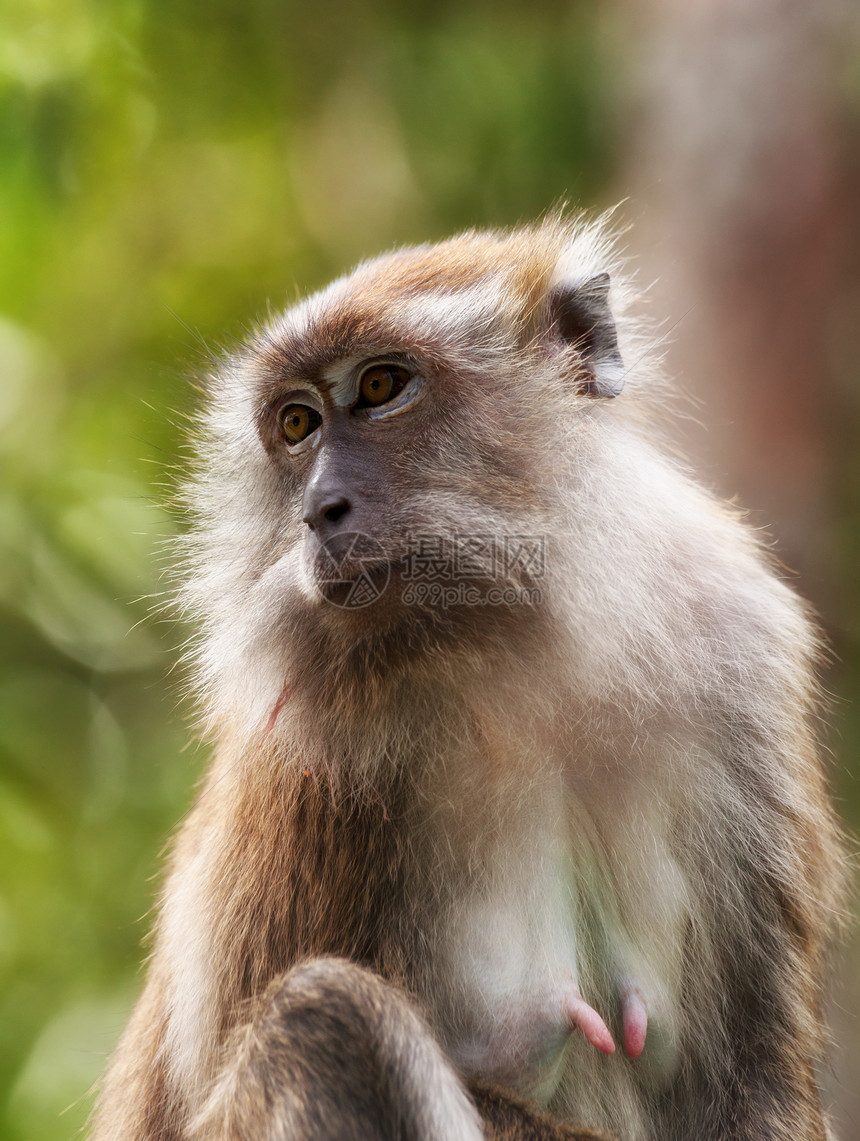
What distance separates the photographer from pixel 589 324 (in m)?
3.16

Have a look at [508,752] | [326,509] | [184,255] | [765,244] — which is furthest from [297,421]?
[184,255]

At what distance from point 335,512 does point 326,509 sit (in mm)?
23

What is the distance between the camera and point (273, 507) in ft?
10.4

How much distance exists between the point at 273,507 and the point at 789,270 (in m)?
3.07

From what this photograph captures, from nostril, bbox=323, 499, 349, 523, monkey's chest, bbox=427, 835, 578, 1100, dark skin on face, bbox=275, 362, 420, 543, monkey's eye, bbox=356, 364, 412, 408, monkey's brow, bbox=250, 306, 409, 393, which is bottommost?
monkey's chest, bbox=427, 835, 578, 1100

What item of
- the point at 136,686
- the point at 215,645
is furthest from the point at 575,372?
the point at 136,686

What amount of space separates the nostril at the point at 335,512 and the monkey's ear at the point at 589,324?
87 cm

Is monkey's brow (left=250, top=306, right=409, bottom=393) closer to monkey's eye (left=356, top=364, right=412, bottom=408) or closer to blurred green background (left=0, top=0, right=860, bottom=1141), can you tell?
monkey's eye (left=356, top=364, right=412, bottom=408)

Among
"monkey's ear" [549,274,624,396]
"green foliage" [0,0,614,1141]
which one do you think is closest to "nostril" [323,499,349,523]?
"monkey's ear" [549,274,624,396]

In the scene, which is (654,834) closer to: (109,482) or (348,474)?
(348,474)
